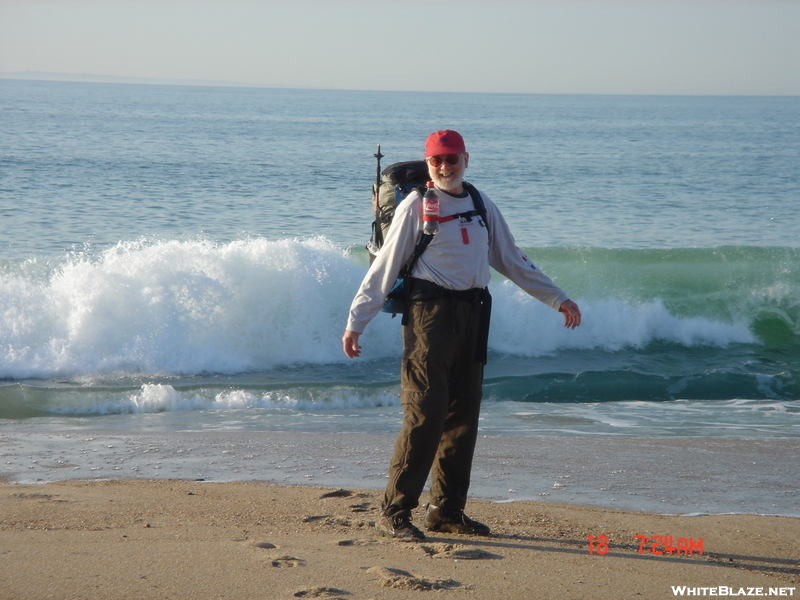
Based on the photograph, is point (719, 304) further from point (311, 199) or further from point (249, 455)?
point (311, 199)

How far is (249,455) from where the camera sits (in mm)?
5543

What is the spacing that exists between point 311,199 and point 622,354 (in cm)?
1292

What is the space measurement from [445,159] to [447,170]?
5cm

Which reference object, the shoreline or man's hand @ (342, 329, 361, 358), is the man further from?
the shoreline

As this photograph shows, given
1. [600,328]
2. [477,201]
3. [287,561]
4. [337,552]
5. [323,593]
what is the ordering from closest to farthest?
[323,593] < [287,561] < [337,552] < [477,201] < [600,328]

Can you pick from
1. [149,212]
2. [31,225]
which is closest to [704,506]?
[31,225]

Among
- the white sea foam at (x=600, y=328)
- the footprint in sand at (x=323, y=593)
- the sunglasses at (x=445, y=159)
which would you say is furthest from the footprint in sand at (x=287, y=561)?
the white sea foam at (x=600, y=328)

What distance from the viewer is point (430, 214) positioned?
341cm

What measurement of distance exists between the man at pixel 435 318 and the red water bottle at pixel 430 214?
0.04 meters

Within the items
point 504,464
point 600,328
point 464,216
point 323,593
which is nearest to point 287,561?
point 323,593

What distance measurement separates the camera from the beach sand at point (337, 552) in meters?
2.98

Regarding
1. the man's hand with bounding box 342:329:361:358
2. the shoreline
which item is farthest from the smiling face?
the shoreline
